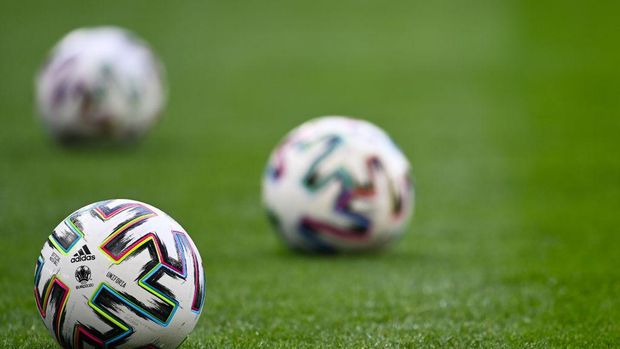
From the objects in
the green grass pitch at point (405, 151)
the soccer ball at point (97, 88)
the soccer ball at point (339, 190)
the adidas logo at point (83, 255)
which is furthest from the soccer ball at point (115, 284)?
the soccer ball at point (97, 88)

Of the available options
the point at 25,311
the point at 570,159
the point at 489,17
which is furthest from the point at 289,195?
the point at 489,17

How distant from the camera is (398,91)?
1961 centimetres

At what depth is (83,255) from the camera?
581cm

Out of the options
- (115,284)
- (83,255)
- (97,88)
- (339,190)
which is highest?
(97,88)

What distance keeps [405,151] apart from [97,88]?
3.78 m

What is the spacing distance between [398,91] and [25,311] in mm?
12950

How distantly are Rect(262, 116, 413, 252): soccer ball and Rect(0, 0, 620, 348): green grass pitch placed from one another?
0.21 m

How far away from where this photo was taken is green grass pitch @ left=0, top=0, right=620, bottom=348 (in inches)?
286

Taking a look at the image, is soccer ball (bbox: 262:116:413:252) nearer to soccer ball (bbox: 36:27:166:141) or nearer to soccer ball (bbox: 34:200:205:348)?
soccer ball (bbox: 34:200:205:348)

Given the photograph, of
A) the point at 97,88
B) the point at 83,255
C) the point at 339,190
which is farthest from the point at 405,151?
the point at 83,255

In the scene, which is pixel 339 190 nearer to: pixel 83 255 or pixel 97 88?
pixel 83 255

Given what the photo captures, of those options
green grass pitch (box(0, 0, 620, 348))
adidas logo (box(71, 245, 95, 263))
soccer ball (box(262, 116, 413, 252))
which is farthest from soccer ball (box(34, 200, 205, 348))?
soccer ball (box(262, 116, 413, 252))

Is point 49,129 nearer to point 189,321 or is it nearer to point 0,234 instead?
point 0,234

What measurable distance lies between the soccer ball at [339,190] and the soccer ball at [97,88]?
16.4 ft
